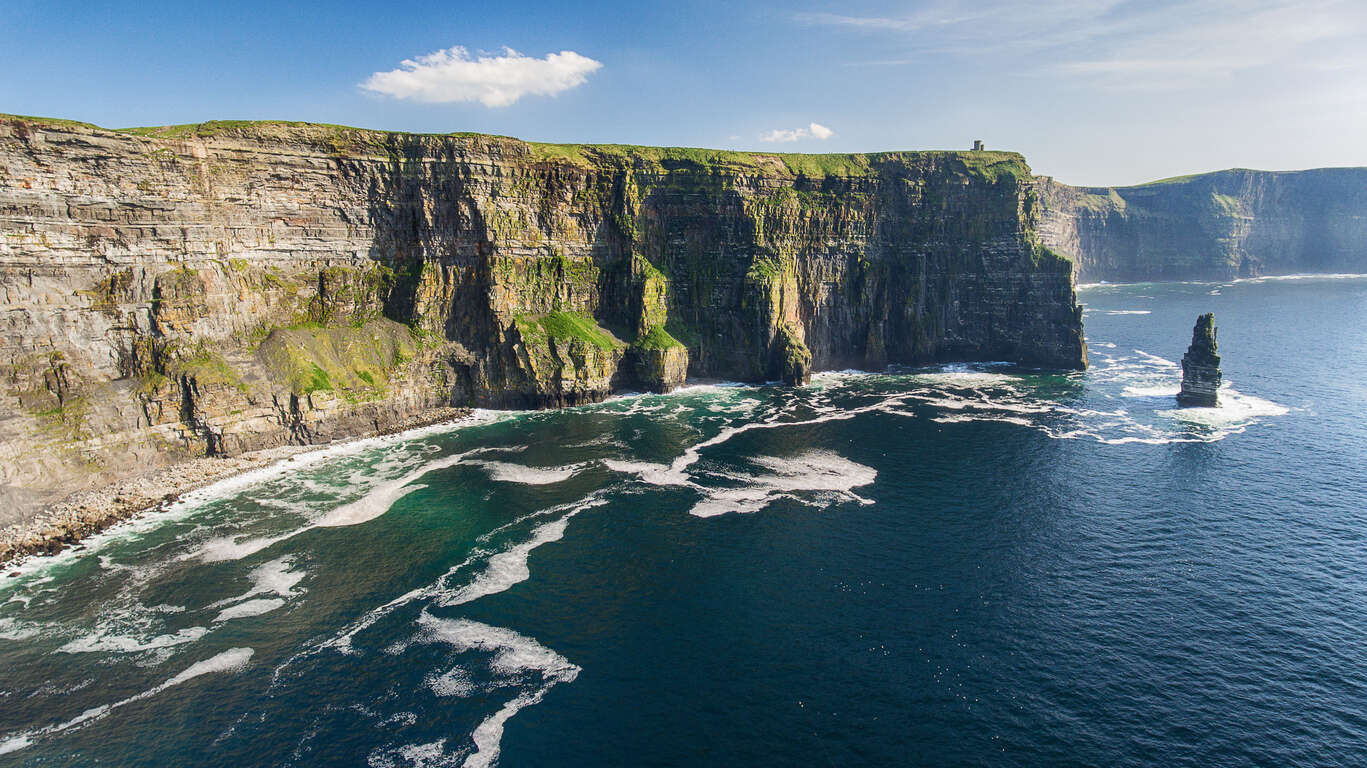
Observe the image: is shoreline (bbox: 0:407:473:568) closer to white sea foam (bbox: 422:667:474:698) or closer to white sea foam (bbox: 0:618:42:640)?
white sea foam (bbox: 0:618:42:640)

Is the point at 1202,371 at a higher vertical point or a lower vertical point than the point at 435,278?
lower

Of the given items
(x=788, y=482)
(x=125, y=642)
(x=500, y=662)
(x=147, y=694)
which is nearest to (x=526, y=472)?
(x=788, y=482)

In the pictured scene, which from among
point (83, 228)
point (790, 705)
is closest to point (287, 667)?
point (790, 705)

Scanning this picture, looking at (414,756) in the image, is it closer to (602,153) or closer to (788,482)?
(788,482)

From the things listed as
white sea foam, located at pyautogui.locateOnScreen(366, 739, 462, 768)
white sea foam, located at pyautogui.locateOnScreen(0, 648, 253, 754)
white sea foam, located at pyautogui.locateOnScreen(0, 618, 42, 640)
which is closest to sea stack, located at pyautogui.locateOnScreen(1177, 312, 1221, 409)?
white sea foam, located at pyautogui.locateOnScreen(366, 739, 462, 768)

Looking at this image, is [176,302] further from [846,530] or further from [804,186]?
[804,186]

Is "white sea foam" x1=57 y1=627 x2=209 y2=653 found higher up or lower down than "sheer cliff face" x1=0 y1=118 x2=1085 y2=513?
lower down
